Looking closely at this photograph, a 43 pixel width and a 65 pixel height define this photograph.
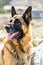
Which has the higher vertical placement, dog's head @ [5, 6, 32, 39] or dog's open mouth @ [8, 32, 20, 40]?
dog's head @ [5, 6, 32, 39]

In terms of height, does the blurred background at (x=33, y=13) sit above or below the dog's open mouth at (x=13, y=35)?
below

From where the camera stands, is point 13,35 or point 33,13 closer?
point 13,35

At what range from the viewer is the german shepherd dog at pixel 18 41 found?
6.43m

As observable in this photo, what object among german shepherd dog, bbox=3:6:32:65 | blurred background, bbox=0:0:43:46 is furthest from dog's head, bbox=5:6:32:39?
blurred background, bbox=0:0:43:46

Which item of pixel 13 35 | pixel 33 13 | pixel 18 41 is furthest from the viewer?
pixel 33 13

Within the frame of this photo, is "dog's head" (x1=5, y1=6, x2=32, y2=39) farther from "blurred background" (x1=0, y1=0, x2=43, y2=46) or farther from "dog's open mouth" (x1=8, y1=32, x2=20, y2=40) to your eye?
"blurred background" (x1=0, y1=0, x2=43, y2=46)

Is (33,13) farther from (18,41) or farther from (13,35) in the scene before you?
(13,35)

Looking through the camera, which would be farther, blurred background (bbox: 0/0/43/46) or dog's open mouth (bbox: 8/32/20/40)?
blurred background (bbox: 0/0/43/46)

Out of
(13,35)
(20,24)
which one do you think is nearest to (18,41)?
(13,35)

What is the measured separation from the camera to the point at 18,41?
258 inches

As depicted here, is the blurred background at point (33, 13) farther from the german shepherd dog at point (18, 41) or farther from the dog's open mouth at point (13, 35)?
the dog's open mouth at point (13, 35)

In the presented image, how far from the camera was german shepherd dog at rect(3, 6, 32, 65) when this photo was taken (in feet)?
21.1

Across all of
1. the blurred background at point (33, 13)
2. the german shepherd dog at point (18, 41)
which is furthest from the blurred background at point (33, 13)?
the german shepherd dog at point (18, 41)

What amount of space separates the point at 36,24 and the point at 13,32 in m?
7.39
